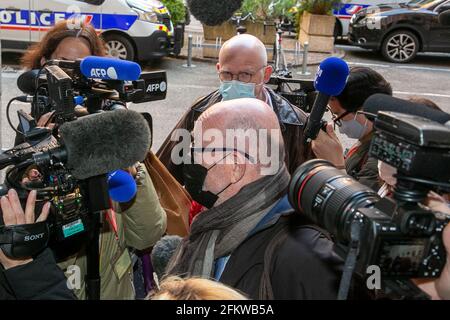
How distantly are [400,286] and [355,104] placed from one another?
6.65ft

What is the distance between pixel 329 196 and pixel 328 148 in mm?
1412

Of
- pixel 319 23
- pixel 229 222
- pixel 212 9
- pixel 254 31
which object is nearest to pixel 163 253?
pixel 229 222

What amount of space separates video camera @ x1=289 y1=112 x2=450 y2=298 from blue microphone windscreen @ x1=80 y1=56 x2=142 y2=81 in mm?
1019

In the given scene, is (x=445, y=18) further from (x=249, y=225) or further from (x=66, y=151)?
(x=66, y=151)

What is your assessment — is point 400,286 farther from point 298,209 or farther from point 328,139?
point 328,139

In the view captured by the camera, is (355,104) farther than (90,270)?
Yes

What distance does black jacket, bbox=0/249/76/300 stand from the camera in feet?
6.33

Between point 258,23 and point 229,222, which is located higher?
point 258,23

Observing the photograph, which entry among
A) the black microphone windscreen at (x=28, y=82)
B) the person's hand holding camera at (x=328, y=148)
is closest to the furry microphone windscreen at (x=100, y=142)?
the black microphone windscreen at (x=28, y=82)

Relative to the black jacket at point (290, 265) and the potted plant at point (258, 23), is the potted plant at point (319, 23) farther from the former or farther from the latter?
the black jacket at point (290, 265)

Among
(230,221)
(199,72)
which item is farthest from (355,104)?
(199,72)

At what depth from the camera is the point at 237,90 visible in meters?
3.54

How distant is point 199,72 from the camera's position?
11.1 m

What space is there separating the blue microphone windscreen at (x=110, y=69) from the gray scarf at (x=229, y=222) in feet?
2.03
